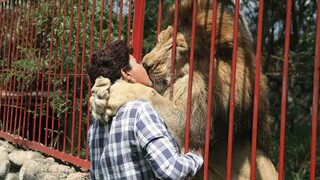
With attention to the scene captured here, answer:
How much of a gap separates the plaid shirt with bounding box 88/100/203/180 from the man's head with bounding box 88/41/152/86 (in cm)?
19

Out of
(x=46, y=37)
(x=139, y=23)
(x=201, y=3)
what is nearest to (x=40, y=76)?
(x=46, y=37)

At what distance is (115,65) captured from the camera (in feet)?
8.28

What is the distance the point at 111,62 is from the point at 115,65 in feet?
0.08

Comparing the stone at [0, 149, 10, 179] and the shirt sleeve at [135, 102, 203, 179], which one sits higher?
the shirt sleeve at [135, 102, 203, 179]

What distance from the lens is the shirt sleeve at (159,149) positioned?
88.0 inches

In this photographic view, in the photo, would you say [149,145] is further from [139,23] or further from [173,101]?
[139,23]

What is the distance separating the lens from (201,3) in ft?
9.75

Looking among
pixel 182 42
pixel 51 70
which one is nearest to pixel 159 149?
pixel 182 42

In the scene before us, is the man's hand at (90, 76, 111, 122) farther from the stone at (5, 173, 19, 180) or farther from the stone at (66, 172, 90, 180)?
the stone at (5, 173, 19, 180)

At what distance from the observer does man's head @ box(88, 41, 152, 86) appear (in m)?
2.52

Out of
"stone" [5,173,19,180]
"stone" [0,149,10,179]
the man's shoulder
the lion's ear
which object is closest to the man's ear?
the man's shoulder

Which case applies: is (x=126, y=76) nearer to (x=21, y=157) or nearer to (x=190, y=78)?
(x=190, y=78)

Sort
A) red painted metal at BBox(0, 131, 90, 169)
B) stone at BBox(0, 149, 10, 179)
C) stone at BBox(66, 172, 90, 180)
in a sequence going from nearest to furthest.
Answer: stone at BBox(66, 172, 90, 180) → red painted metal at BBox(0, 131, 90, 169) → stone at BBox(0, 149, 10, 179)

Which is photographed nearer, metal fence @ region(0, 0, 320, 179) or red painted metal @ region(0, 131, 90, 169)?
red painted metal @ region(0, 131, 90, 169)
